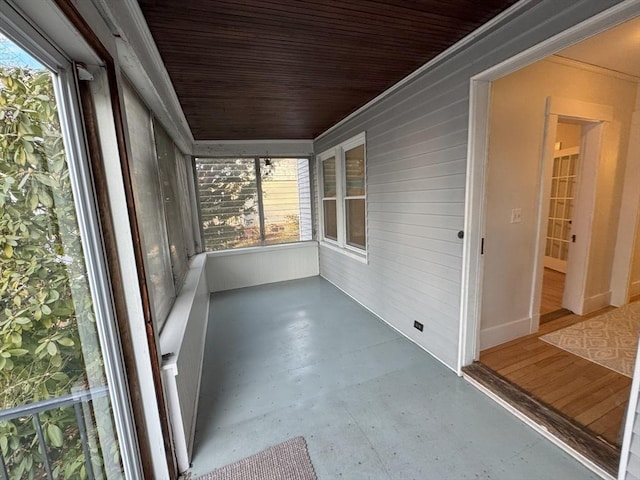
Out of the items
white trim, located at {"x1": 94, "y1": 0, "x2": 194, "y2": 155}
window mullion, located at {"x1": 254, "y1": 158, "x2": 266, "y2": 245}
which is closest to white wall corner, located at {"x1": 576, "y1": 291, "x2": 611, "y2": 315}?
window mullion, located at {"x1": 254, "y1": 158, "x2": 266, "y2": 245}

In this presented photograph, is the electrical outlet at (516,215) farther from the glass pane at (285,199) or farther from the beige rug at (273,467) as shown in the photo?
the glass pane at (285,199)

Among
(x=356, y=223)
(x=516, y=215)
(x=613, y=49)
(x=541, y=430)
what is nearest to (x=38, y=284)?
(x=541, y=430)

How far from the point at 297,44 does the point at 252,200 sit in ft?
10.4

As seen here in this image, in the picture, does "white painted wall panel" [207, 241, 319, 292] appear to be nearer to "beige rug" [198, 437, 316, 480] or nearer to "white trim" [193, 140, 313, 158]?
"white trim" [193, 140, 313, 158]

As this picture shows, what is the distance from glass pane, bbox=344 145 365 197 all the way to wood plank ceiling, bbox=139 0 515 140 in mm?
736

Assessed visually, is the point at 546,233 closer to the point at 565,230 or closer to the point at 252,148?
the point at 565,230

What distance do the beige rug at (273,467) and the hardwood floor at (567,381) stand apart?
165 centimetres

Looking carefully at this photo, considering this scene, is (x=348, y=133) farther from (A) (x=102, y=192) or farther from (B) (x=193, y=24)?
(A) (x=102, y=192)

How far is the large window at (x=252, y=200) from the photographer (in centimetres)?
458

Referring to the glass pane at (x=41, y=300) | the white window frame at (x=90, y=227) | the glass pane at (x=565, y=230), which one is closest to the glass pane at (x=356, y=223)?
the white window frame at (x=90, y=227)

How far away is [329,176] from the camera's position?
15.0ft

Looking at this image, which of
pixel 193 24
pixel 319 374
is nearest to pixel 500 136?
pixel 193 24

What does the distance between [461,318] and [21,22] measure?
8.89ft

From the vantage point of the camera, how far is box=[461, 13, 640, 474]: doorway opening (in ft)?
6.29
